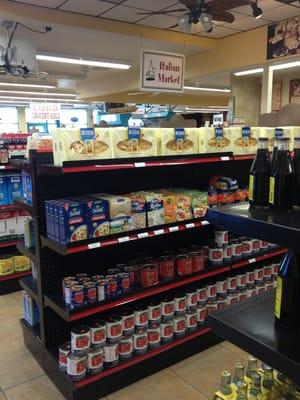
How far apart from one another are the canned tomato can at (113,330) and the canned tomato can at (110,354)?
43mm

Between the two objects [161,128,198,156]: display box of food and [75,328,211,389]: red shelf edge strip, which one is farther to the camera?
[161,128,198,156]: display box of food

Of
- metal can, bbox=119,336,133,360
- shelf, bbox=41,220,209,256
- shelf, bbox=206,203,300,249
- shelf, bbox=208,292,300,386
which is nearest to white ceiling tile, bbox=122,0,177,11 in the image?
shelf, bbox=41,220,209,256

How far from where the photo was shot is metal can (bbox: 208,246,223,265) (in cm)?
331

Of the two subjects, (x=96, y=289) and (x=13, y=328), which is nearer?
(x=96, y=289)

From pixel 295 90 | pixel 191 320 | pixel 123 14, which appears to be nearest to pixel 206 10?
pixel 123 14

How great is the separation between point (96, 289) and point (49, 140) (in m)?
1.18

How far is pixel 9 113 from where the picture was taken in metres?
21.1

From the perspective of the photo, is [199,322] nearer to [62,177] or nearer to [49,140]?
[62,177]

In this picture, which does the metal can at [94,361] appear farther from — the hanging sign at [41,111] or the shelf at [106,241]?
the hanging sign at [41,111]

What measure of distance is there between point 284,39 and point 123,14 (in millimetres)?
2721

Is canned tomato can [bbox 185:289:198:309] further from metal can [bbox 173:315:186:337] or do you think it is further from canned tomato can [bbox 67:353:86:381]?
canned tomato can [bbox 67:353:86:381]

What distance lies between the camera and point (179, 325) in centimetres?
307

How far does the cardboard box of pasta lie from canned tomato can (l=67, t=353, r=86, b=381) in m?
1.34

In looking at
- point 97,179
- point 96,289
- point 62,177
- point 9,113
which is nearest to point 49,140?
point 62,177
